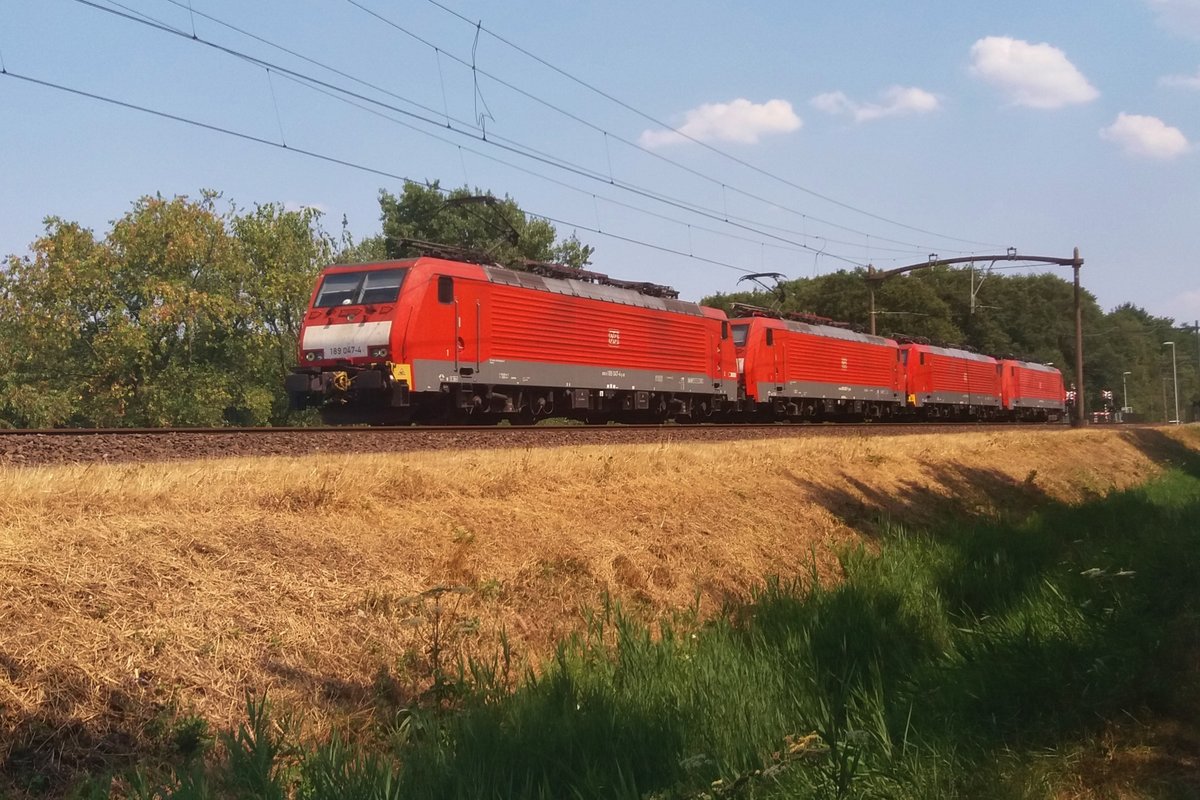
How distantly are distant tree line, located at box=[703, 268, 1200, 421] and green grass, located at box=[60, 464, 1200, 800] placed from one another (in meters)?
58.9

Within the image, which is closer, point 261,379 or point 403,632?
point 403,632

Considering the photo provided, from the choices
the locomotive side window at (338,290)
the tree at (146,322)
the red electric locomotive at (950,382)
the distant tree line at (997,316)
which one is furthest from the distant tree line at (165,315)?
the distant tree line at (997,316)

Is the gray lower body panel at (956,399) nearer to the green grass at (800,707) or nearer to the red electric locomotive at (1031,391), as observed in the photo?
the red electric locomotive at (1031,391)

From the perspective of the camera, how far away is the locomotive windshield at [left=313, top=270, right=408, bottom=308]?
18.8 meters

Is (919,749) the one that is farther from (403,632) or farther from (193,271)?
(193,271)

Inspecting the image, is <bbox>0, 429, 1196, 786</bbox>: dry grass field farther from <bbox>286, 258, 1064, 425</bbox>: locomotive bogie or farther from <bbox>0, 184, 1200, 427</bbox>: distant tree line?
<bbox>0, 184, 1200, 427</bbox>: distant tree line

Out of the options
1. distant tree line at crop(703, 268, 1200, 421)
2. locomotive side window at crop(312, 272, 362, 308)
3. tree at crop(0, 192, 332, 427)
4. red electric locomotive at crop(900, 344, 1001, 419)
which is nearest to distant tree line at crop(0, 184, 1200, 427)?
tree at crop(0, 192, 332, 427)

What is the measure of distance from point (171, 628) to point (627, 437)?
12525mm

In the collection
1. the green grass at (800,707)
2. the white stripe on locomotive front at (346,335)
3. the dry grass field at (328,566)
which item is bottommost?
the green grass at (800,707)

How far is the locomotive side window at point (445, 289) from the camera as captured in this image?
19.1 metres

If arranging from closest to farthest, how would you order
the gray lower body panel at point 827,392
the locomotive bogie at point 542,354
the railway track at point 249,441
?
the railway track at point 249,441, the locomotive bogie at point 542,354, the gray lower body panel at point 827,392

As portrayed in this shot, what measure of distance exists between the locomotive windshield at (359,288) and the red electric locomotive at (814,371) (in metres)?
14.6

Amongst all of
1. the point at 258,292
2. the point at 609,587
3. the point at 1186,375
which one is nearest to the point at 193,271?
the point at 258,292

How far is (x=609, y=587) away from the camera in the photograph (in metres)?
9.59
